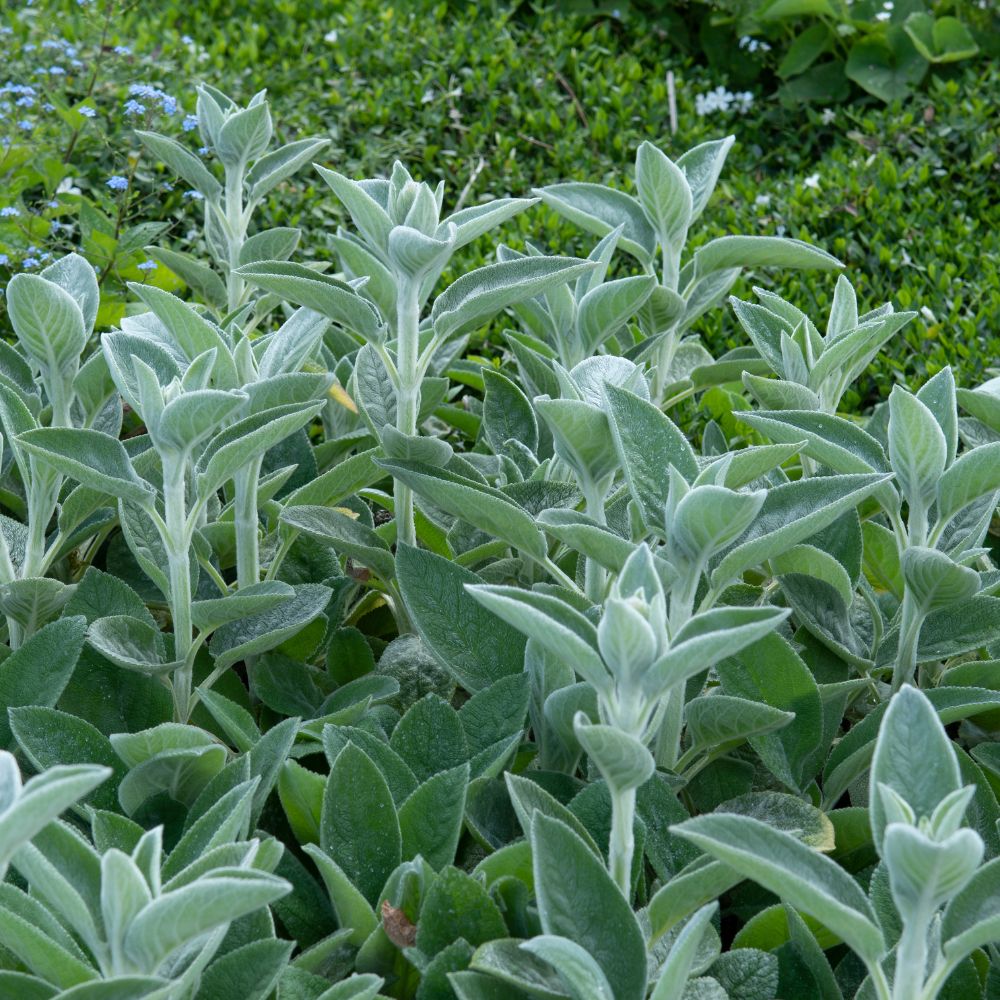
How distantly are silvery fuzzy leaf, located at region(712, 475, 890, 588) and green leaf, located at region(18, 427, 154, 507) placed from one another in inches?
22.9

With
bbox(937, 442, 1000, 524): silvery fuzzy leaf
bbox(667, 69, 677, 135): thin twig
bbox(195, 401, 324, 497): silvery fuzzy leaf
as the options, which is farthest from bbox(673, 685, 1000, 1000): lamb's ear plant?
bbox(667, 69, 677, 135): thin twig

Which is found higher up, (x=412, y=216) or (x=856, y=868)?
(x=412, y=216)

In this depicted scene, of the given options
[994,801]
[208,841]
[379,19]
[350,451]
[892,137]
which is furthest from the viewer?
[379,19]

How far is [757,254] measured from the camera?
1896 millimetres

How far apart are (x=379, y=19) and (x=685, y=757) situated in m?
4.47

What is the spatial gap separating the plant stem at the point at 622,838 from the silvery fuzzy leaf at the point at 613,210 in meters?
1.08

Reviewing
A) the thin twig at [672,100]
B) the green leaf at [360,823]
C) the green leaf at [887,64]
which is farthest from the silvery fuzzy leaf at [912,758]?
the green leaf at [887,64]

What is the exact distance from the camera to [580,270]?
1536 millimetres

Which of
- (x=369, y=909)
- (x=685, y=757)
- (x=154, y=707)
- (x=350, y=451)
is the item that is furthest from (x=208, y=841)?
(x=350, y=451)

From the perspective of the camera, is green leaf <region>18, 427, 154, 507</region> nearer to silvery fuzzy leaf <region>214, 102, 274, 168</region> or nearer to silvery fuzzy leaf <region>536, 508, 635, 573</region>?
silvery fuzzy leaf <region>536, 508, 635, 573</region>

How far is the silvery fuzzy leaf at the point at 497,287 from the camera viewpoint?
153 centimetres

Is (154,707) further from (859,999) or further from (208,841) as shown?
(859,999)

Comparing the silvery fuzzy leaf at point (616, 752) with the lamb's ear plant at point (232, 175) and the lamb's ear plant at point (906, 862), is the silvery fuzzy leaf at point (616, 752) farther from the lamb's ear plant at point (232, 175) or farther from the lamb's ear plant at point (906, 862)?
the lamb's ear plant at point (232, 175)

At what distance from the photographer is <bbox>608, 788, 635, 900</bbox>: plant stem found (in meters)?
1.10
